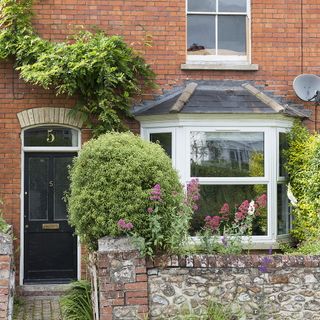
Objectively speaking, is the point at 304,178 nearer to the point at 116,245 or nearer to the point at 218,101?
the point at 218,101

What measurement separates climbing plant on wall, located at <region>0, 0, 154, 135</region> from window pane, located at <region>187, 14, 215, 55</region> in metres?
1.03

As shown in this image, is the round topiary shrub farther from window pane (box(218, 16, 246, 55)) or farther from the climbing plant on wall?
window pane (box(218, 16, 246, 55))

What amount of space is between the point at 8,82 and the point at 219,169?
3.82m

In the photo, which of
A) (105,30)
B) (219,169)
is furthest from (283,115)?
(105,30)

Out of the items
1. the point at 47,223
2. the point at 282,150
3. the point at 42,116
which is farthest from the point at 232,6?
the point at 47,223

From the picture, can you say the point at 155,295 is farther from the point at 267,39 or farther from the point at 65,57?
the point at 267,39

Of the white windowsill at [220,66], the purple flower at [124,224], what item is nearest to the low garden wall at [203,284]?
the purple flower at [124,224]

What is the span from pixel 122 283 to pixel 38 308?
317 cm

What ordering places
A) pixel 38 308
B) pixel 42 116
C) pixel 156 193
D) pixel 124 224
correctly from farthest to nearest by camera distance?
pixel 42 116 → pixel 38 308 → pixel 156 193 → pixel 124 224

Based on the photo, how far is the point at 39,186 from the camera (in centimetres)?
1226

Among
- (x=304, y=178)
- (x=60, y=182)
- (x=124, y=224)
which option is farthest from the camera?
(x=60, y=182)

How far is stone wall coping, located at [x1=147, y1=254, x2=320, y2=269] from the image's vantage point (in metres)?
8.37

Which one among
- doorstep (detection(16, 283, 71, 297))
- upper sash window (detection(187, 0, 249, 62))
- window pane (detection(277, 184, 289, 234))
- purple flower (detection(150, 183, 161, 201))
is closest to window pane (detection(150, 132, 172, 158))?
upper sash window (detection(187, 0, 249, 62))

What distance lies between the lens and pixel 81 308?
9.41 meters
